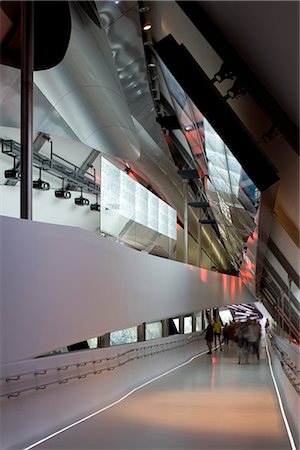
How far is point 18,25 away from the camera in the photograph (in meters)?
6.83

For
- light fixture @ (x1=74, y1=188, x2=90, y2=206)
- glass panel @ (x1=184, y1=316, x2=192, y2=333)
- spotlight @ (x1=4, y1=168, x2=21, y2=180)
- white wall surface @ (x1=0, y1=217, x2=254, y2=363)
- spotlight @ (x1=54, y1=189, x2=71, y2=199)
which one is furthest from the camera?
glass panel @ (x1=184, y1=316, x2=192, y2=333)

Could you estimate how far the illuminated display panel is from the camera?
9.48 meters

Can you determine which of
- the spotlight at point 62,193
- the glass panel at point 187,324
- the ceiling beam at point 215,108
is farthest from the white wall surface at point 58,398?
the glass panel at point 187,324

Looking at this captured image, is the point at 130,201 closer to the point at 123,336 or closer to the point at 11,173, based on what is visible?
the point at 11,173

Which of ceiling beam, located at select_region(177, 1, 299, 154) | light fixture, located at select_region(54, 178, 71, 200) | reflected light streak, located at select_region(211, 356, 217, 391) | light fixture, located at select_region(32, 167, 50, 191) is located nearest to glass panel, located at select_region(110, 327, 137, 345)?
reflected light streak, located at select_region(211, 356, 217, 391)

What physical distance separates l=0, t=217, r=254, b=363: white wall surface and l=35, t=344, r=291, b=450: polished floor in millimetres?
1057

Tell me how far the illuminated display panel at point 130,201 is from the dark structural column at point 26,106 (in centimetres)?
273

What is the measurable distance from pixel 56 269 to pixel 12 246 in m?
0.96

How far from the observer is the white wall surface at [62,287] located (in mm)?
4957

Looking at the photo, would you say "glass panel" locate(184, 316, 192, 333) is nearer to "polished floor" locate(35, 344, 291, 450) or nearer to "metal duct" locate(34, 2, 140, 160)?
"polished floor" locate(35, 344, 291, 450)

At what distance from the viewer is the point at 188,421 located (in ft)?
23.7

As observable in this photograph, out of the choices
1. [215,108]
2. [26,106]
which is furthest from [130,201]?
[215,108]

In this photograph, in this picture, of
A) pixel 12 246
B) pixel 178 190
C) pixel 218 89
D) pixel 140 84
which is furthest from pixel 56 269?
pixel 178 190

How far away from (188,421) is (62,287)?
2541mm
